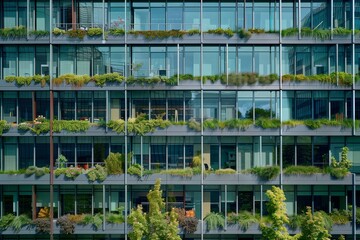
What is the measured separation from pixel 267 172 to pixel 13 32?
20.2 metres

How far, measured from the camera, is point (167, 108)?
32.0 metres

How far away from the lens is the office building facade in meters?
31.0

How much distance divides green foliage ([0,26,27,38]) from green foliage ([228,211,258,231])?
19264 mm

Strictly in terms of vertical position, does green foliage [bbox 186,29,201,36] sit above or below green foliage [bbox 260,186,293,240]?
above

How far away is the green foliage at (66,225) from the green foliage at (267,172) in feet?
42.2

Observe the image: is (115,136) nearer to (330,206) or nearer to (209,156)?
(209,156)

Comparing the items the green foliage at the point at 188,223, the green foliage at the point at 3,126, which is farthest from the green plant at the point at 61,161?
the green foliage at the point at 188,223

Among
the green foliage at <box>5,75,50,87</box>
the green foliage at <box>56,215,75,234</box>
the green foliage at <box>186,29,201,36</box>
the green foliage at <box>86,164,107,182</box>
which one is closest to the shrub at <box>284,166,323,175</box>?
the green foliage at <box>186,29,201,36</box>

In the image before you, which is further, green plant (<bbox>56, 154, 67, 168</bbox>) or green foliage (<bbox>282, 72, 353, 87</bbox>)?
green plant (<bbox>56, 154, 67, 168</bbox>)

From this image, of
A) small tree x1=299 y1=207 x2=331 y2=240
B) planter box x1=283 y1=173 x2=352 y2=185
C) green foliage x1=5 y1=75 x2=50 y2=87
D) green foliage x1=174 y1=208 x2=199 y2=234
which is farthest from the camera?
green foliage x1=5 y1=75 x2=50 y2=87

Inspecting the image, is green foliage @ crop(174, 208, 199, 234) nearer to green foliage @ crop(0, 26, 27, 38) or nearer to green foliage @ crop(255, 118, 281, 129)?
green foliage @ crop(255, 118, 281, 129)

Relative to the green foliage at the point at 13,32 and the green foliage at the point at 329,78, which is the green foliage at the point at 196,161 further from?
the green foliage at the point at 13,32

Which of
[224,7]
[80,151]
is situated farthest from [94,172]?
[224,7]

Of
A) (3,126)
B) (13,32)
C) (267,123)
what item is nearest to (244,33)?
(267,123)
